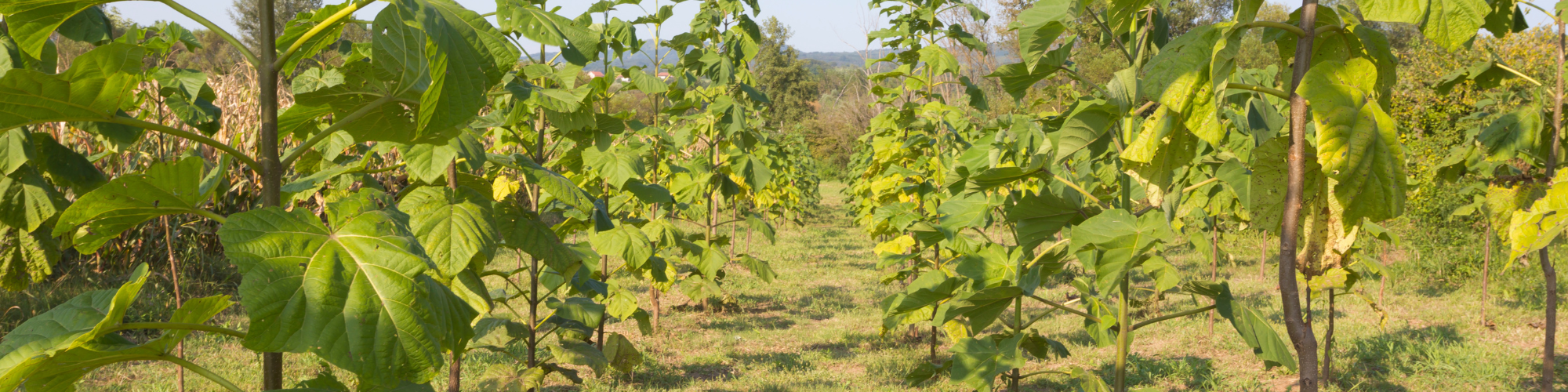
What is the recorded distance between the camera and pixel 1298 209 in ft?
3.37

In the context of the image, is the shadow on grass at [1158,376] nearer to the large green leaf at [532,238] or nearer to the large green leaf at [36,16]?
the large green leaf at [532,238]

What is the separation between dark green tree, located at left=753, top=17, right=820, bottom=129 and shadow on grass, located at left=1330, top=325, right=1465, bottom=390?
29.0 meters

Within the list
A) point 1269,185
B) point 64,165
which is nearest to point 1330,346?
point 1269,185

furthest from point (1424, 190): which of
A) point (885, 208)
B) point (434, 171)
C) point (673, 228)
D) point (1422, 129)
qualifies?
point (434, 171)

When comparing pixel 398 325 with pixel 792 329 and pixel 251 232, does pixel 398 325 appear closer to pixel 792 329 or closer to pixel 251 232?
pixel 251 232

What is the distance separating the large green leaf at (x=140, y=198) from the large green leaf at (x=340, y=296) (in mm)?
195

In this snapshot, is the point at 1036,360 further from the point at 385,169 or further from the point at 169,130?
the point at 169,130

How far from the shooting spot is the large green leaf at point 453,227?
5.05 ft

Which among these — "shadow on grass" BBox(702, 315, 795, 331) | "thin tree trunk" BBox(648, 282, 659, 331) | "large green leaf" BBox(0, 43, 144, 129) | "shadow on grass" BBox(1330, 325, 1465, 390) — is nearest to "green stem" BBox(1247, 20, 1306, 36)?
"large green leaf" BBox(0, 43, 144, 129)

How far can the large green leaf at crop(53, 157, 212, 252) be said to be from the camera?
0.91m

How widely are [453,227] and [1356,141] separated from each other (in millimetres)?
1495

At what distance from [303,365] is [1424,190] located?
9911mm

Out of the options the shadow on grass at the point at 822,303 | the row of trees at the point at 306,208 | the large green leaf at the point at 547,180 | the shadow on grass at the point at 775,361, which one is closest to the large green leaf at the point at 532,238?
the row of trees at the point at 306,208

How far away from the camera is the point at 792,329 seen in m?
5.97
